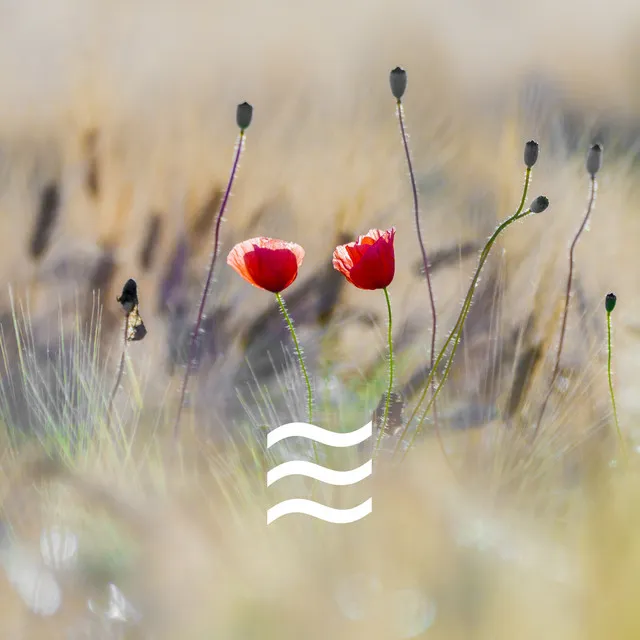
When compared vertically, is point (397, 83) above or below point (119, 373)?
above

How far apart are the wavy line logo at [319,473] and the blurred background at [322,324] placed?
15 millimetres

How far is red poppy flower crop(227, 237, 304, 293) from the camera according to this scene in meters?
0.43

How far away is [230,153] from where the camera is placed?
562 millimetres

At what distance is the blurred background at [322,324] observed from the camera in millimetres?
296

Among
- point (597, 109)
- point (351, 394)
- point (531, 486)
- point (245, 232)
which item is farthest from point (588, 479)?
point (597, 109)

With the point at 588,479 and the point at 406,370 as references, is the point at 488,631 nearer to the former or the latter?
the point at 588,479

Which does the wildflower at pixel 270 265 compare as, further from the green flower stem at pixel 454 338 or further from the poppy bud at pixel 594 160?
the poppy bud at pixel 594 160

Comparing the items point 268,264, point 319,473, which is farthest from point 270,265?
point 319,473

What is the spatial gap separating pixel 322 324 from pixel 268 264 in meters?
0.07

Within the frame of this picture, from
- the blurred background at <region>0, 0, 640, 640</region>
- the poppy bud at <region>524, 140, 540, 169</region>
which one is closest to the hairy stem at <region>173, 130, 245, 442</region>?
the blurred background at <region>0, 0, 640, 640</region>

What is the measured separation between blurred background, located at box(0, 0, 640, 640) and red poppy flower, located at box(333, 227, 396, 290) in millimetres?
61

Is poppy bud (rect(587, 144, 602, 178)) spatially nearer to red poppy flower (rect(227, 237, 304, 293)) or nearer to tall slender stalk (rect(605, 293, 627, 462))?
tall slender stalk (rect(605, 293, 627, 462))

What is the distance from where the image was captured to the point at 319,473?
1.30ft

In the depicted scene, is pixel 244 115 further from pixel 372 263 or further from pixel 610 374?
pixel 610 374
